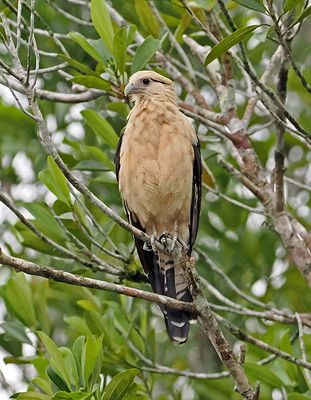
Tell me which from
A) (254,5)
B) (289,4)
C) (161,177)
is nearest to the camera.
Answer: (289,4)

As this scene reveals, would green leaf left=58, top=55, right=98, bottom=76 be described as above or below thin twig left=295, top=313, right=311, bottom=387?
above

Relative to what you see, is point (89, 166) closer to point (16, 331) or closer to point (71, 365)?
point (16, 331)

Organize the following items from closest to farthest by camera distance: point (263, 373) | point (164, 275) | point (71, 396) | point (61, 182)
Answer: point (71, 396) < point (61, 182) < point (263, 373) < point (164, 275)

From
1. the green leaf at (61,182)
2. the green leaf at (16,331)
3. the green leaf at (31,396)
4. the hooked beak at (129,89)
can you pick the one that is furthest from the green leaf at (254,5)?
the green leaf at (16,331)

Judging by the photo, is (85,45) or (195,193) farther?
(195,193)

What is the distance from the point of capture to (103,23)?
15.5ft

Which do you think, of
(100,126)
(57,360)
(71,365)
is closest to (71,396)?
(57,360)

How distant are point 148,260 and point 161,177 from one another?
24.2 inches

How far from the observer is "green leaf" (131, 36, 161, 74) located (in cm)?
471

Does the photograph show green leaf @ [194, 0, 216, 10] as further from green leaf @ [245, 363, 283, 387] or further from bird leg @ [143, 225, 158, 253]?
green leaf @ [245, 363, 283, 387]

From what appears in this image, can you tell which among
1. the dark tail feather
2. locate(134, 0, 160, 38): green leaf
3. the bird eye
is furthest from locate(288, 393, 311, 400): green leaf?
locate(134, 0, 160, 38): green leaf

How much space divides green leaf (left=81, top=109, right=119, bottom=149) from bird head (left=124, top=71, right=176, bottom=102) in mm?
236

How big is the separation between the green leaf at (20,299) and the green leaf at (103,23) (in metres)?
→ 1.55

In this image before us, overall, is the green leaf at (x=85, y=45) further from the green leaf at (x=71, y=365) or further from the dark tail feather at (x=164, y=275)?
the green leaf at (x=71, y=365)
